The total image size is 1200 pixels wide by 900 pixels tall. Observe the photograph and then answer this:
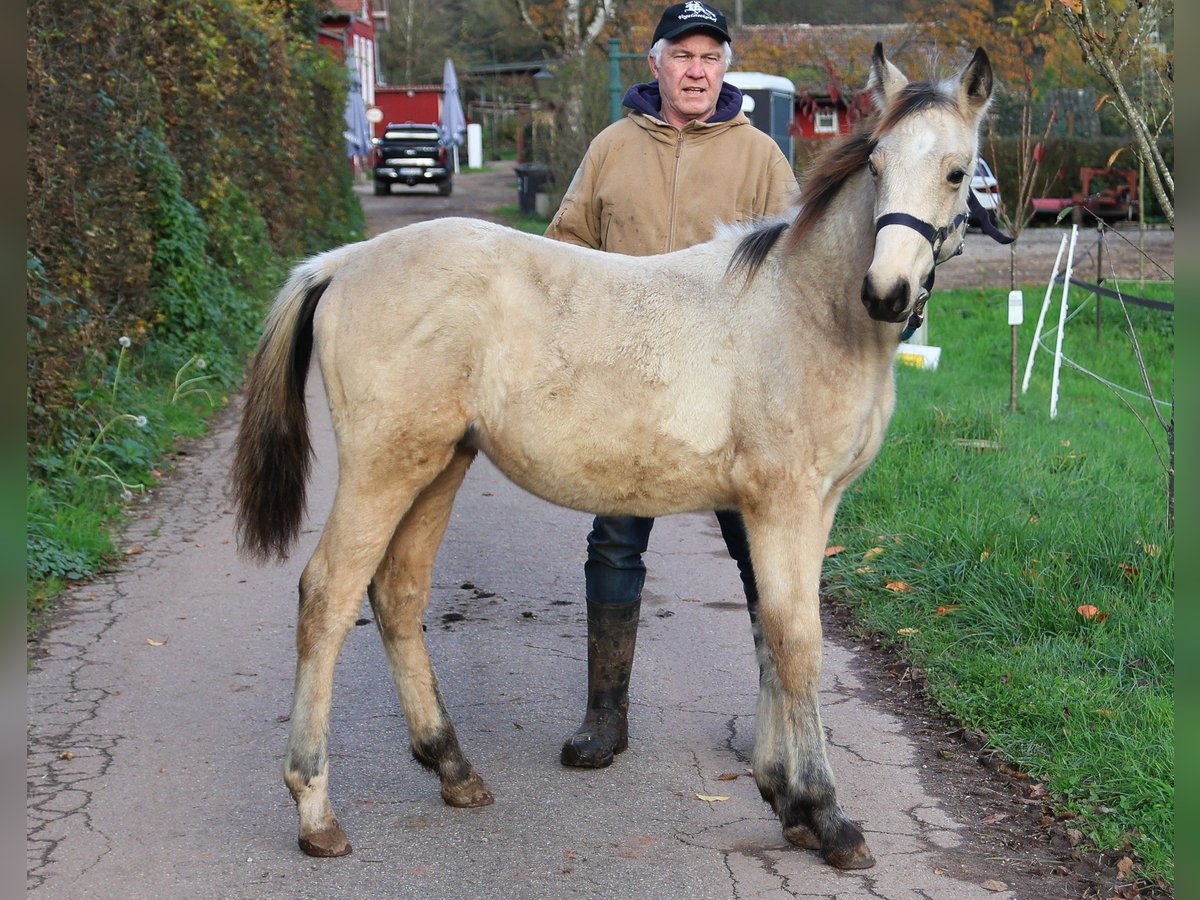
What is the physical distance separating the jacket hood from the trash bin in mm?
22659

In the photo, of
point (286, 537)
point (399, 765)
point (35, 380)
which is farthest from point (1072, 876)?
point (35, 380)

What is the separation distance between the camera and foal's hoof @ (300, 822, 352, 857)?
369 cm

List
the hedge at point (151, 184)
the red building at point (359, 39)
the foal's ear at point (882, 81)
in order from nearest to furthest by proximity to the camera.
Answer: the foal's ear at point (882, 81) → the hedge at point (151, 184) → the red building at point (359, 39)

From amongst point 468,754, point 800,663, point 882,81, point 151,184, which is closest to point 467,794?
point 468,754

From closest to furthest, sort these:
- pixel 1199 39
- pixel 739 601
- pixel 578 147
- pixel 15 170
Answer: pixel 15 170, pixel 1199 39, pixel 739 601, pixel 578 147

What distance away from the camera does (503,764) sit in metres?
4.39

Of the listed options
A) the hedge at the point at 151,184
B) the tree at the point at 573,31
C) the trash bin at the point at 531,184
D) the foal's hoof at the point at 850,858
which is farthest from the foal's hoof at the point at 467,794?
the trash bin at the point at 531,184

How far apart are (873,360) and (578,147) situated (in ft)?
69.8

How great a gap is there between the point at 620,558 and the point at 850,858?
52.8 inches

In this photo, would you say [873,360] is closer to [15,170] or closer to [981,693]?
[981,693]

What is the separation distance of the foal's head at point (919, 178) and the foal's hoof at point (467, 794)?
1.97 metres

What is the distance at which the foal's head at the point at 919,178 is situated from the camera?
3.30m

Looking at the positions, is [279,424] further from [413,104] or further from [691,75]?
[413,104]

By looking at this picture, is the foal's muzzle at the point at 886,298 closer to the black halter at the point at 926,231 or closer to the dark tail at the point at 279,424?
the black halter at the point at 926,231
